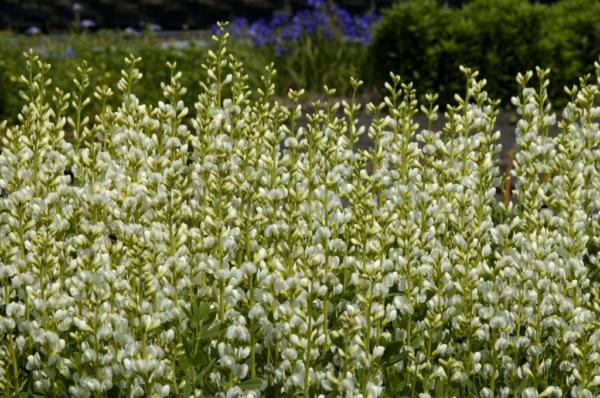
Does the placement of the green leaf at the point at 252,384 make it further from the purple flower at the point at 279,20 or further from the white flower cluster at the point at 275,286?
the purple flower at the point at 279,20

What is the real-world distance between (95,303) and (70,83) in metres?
8.52

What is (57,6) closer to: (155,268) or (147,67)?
(147,67)

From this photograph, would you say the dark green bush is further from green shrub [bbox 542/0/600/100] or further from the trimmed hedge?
green shrub [bbox 542/0/600/100]

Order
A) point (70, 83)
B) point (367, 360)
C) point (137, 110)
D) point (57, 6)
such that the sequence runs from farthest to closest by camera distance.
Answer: point (57, 6), point (70, 83), point (137, 110), point (367, 360)

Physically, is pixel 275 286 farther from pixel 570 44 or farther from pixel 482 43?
pixel 570 44

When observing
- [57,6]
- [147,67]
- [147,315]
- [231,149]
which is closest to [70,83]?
[147,67]

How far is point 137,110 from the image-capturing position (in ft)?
13.8

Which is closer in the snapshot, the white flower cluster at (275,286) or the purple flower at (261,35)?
the white flower cluster at (275,286)

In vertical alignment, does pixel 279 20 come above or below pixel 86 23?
above

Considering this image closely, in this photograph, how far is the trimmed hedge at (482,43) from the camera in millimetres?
12461

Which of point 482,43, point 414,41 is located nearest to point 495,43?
point 482,43

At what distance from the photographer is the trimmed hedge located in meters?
12.5

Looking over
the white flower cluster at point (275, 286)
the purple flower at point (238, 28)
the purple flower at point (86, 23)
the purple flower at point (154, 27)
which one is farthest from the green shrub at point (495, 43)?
the white flower cluster at point (275, 286)

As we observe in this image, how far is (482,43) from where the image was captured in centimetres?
1257
